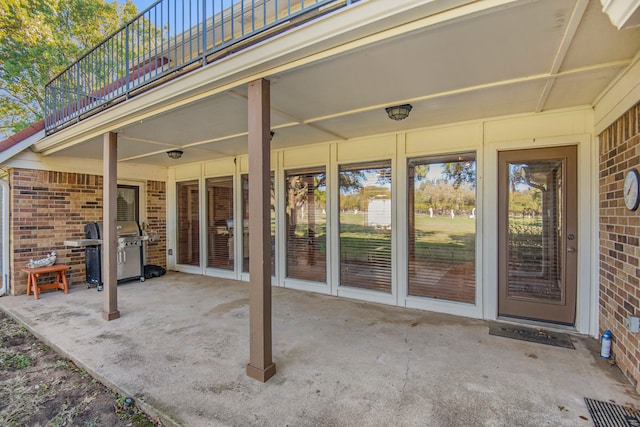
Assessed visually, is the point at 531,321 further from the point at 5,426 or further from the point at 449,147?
the point at 5,426

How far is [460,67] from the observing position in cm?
244

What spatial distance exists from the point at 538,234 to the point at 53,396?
508cm

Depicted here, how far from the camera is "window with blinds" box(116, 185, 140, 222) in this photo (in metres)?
6.84

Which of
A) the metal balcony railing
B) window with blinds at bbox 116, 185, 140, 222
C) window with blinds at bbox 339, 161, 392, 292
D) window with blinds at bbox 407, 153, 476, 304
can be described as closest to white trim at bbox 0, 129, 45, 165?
the metal balcony railing

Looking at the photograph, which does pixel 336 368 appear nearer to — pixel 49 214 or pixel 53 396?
pixel 53 396

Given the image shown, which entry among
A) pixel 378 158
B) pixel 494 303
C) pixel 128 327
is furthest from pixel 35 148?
pixel 494 303

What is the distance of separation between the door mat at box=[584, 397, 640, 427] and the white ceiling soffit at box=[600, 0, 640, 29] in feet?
7.65

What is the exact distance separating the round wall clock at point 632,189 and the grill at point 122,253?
21.9ft

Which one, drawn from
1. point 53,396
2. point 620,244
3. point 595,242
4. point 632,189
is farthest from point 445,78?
point 53,396

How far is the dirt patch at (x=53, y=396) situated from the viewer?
227cm

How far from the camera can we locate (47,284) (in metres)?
5.64

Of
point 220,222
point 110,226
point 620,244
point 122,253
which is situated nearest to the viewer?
point 620,244

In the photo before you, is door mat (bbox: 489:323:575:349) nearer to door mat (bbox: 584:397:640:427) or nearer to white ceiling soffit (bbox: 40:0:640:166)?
door mat (bbox: 584:397:640:427)

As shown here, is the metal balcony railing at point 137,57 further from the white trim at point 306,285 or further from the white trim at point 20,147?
the white trim at point 306,285
